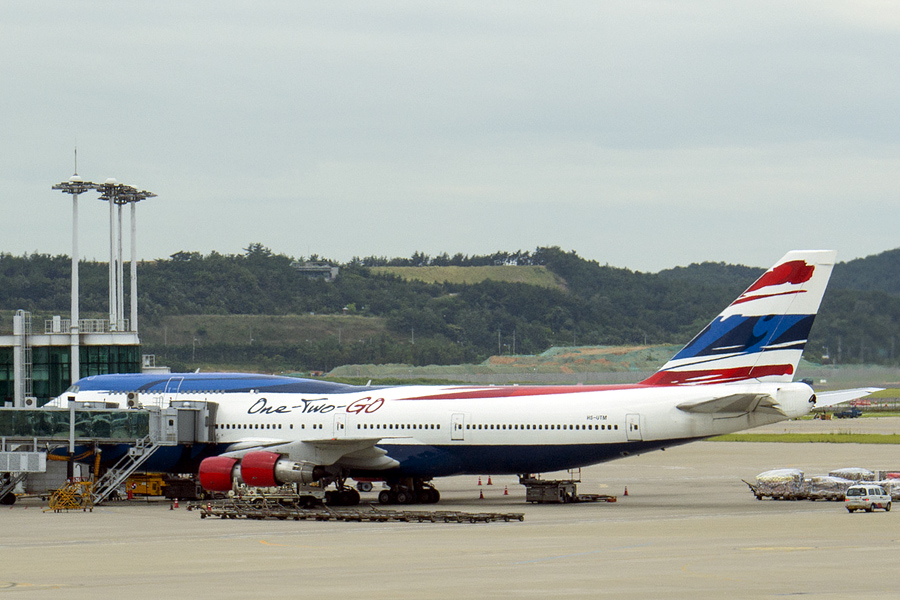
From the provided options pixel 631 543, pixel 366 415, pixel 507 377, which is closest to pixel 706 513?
pixel 631 543

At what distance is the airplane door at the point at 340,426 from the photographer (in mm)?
46750

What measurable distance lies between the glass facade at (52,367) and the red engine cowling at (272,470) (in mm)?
22147

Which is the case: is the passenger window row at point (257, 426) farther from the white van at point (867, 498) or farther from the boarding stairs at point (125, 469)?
the white van at point (867, 498)

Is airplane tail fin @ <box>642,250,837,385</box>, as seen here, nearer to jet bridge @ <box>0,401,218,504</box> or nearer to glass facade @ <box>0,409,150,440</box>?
jet bridge @ <box>0,401,218,504</box>

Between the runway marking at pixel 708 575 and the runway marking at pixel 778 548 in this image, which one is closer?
the runway marking at pixel 708 575

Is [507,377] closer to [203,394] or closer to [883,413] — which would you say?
[883,413]

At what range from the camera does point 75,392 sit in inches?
2042

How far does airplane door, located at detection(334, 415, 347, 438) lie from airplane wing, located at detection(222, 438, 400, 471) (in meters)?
1.18

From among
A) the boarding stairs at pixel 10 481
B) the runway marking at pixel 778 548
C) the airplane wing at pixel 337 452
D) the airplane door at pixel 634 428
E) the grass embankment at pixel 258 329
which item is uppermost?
the grass embankment at pixel 258 329

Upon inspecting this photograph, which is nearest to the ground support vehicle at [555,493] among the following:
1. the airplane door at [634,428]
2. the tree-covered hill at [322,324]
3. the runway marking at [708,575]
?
the airplane door at [634,428]

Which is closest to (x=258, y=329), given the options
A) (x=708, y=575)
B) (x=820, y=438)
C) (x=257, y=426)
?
(x=820, y=438)

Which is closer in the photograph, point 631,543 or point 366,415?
point 631,543

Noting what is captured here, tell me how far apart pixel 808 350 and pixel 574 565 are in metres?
64.4

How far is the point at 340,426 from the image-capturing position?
46906 mm
